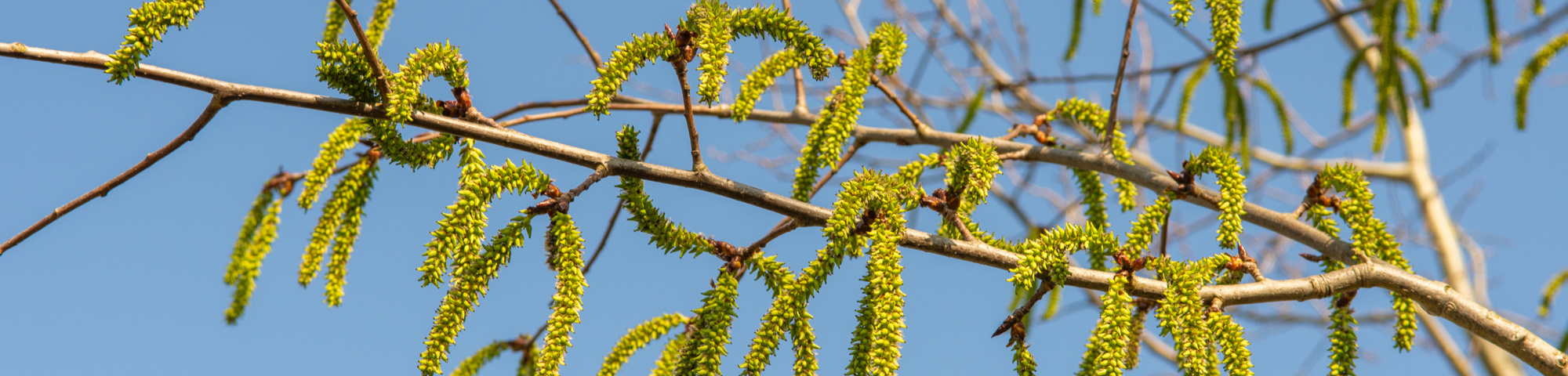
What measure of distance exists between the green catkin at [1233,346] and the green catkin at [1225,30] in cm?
84

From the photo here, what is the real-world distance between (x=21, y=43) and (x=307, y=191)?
1.28 meters

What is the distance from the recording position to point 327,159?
9.94 ft

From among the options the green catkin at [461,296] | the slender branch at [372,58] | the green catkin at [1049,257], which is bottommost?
the green catkin at [461,296]

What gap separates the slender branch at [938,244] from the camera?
6.28 feet

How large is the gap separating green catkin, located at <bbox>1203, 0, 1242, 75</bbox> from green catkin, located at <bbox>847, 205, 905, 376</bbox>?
1.28 m

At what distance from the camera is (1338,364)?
236 cm

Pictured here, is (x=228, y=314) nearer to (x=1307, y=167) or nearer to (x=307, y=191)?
(x=307, y=191)

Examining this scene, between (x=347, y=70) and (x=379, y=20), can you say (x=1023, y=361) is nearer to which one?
(x=347, y=70)

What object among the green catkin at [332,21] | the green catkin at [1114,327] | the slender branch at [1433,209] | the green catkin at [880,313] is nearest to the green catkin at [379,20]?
the green catkin at [332,21]

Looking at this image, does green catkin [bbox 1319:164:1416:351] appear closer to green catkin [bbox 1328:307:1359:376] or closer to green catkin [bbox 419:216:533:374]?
green catkin [bbox 1328:307:1359:376]

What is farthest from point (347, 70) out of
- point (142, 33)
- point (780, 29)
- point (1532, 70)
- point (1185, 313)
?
point (1532, 70)

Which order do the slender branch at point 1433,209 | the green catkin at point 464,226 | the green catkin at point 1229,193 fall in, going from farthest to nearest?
the slender branch at point 1433,209 < the green catkin at point 1229,193 < the green catkin at point 464,226

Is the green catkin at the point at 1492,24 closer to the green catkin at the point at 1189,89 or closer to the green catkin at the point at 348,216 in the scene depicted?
the green catkin at the point at 1189,89

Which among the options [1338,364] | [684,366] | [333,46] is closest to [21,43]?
[333,46]
